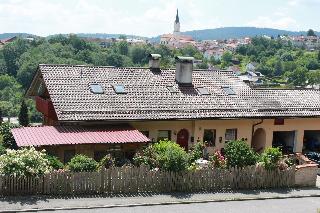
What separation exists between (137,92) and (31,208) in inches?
522

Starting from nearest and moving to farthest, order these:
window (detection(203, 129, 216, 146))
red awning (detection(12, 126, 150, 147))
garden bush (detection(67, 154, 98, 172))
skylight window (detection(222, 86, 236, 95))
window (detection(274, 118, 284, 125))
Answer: garden bush (detection(67, 154, 98, 172))
red awning (detection(12, 126, 150, 147))
window (detection(203, 129, 216, 146))
window (detection(274, 118, 284, 125))
skylight window (detection(222, 86, 236, 95))

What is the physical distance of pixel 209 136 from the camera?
33.2m

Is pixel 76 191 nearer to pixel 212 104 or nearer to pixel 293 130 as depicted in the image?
pixel 212 104

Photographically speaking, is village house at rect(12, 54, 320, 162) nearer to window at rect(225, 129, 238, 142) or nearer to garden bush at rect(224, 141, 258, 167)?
window at rect(225, 129, 238, 142)

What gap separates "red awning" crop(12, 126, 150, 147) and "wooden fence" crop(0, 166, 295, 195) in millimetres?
3231

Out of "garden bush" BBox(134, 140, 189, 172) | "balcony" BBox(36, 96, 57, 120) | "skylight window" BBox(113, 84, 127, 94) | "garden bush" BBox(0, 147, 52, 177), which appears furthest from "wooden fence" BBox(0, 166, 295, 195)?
"skylight window" BBox(113, 84, 127, 94)

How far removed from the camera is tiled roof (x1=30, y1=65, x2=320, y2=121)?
29.6m

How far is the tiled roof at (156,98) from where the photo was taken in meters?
29.6

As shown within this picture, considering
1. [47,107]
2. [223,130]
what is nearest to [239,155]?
[223,130]

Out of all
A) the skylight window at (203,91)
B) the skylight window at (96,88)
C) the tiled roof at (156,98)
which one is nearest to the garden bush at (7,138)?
the tiled roof at (156,98)

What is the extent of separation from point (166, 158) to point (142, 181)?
1604 millimetres

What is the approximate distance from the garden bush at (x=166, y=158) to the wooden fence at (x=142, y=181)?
1.22 feet

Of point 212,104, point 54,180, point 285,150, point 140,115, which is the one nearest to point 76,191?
point 54,180

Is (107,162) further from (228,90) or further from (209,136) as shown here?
(228,90)
